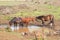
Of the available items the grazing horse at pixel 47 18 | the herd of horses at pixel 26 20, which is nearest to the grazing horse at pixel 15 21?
the herd of horses at pixel 26 20

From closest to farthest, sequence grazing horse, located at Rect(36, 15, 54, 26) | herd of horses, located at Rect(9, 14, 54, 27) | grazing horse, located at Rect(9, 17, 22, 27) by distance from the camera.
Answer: grazing horse, located at Rect(9, 17, 22, 27), herd of horses, located at Rect(9, 14, 54, 27), grazing horse, located at Rect(36, 15, 54, 26)

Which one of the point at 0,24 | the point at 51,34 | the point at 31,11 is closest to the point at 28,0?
the point at 31,11

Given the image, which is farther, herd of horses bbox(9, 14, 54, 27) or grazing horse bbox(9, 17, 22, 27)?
herd of horses bbox(9, 14, 54, 27)

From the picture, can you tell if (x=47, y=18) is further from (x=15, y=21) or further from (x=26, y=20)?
(x=15, y=21)

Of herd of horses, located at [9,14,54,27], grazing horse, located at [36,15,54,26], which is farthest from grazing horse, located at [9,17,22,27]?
grazing horse, located at [36,15,54,26]

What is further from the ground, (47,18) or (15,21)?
(15,21)

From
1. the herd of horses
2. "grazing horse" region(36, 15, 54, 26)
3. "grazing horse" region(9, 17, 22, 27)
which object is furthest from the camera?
"grazing horse" region(36, 15, 54, 26)

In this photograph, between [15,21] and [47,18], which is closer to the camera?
[15,21]

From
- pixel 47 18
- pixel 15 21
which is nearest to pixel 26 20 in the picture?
pixel 15 21

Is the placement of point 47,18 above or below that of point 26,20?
below

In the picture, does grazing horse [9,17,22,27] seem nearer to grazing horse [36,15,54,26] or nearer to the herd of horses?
the herd of horses

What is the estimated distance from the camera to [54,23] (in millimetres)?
21766

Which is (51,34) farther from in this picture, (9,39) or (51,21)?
(51,21)

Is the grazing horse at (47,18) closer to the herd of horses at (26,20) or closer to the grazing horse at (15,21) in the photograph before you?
the herd of horses at (26,20)
